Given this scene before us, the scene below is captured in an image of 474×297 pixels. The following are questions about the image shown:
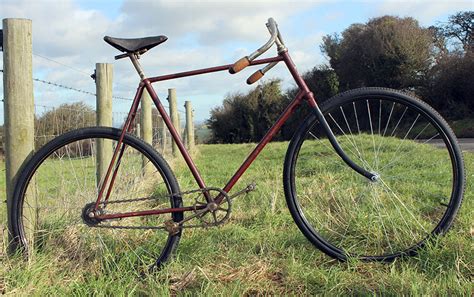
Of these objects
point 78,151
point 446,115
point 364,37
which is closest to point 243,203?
point 78,151

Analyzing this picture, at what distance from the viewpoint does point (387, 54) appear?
83.9 ft

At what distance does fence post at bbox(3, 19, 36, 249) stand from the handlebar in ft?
4.40

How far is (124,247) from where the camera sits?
3.13 meters

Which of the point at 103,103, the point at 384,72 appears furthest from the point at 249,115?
the point at 103,103

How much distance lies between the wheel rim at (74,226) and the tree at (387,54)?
24255 mm

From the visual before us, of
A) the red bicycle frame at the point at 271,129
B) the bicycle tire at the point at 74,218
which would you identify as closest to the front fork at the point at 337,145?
the red bicycle frame at the point at 271,129

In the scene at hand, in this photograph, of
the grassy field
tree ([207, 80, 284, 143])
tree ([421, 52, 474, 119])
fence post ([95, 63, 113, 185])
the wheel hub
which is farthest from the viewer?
tree ([207, 80, 284, 143])

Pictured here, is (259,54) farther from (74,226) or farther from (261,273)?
(74,226)

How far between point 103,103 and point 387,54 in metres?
23.7

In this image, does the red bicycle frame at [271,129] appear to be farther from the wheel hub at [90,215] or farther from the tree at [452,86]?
the tree at [452,86]

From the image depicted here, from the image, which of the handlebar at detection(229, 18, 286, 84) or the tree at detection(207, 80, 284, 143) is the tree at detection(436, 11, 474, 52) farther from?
the handlebar at detection(229, 18, 286, 84)

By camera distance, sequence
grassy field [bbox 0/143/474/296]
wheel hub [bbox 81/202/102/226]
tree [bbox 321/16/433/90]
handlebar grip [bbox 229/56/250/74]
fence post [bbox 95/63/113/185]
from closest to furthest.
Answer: grassy field [bbox 0/143/474/296] < handlebar grip [bbox 229/56/250/74] < wheel hub [bbox 81/202/102/226] < fence post [bbox 95/63/113/185] < tree [bbox 321/16/433/90]

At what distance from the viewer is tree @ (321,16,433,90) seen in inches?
1003

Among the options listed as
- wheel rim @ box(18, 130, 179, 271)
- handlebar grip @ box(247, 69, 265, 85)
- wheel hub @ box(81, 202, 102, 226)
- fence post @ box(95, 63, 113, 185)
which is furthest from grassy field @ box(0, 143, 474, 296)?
fence post @ box(95, 63, 113, 185)
